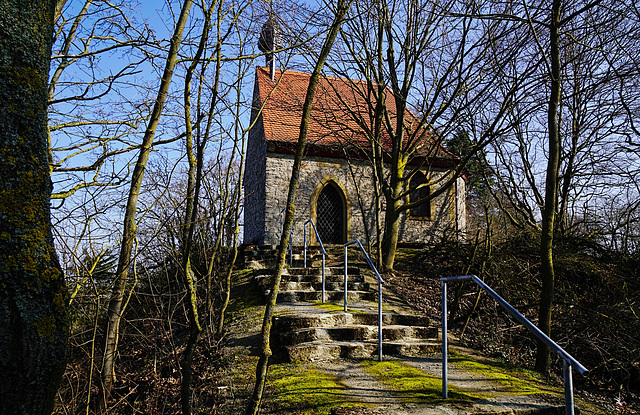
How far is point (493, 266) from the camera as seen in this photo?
25.4ft

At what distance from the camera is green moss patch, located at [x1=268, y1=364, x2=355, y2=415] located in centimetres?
380

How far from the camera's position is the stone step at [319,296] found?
23.9ft

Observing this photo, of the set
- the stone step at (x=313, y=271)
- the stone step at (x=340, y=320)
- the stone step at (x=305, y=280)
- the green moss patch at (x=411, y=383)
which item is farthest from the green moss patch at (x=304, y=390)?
the stone step at (x=313, y=271)

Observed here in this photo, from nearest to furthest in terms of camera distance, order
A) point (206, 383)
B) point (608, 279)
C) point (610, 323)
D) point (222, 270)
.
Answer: point (206, 383)
point (610, 323)
point (608, 279)
point (222, 270)

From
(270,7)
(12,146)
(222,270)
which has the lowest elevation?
(222,270)

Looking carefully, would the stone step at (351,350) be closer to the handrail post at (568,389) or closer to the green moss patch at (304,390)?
the green moss patch at (304,390)

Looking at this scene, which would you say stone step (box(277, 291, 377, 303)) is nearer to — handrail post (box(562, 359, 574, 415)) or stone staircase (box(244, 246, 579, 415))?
stone staircase (box(244, 246, 579, 415))

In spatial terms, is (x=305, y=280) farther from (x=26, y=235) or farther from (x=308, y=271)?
(x=26, y=235)

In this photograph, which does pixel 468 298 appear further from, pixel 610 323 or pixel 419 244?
pixel 419 244

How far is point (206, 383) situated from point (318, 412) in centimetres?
207

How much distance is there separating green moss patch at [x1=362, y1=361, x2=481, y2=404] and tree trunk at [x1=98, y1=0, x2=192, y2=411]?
2.95 meters

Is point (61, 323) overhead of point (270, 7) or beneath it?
beneath

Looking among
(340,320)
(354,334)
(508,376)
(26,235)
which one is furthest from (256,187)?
(26,235)

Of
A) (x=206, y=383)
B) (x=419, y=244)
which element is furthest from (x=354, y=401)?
(x=419, y=244)
